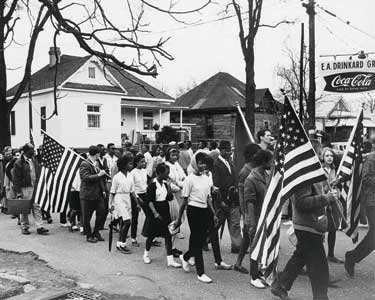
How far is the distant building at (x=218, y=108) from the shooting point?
40781 millimetres

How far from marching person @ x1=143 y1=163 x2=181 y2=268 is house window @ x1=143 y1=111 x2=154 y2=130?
28.2 metres

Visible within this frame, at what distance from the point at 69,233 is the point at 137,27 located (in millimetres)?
6240

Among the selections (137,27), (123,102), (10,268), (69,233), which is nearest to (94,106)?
(123,102)

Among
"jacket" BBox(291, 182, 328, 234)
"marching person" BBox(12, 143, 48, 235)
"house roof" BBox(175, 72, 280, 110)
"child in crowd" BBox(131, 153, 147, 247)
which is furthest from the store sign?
"house roof" BBox(175, 72, 280, 110)

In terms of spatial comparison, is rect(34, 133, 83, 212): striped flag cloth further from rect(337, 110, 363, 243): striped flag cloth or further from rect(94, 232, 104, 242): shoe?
rect(337, 110, 363, 243): striped flag cloth

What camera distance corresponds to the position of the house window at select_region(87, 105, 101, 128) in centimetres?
3090

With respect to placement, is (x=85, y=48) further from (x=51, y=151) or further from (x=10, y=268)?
(x=51, y=151)

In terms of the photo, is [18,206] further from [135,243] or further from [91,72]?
[91,72]

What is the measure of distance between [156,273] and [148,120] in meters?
29.5

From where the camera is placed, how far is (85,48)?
5016 mm

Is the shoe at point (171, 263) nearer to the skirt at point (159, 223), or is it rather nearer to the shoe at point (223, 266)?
the skirt at point (159, 223)

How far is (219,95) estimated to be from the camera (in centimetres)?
4400

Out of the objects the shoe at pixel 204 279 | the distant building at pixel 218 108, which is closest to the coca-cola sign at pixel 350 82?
the shoe at pixel 204 279

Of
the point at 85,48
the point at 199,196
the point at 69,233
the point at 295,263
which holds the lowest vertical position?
the point at 69,233
